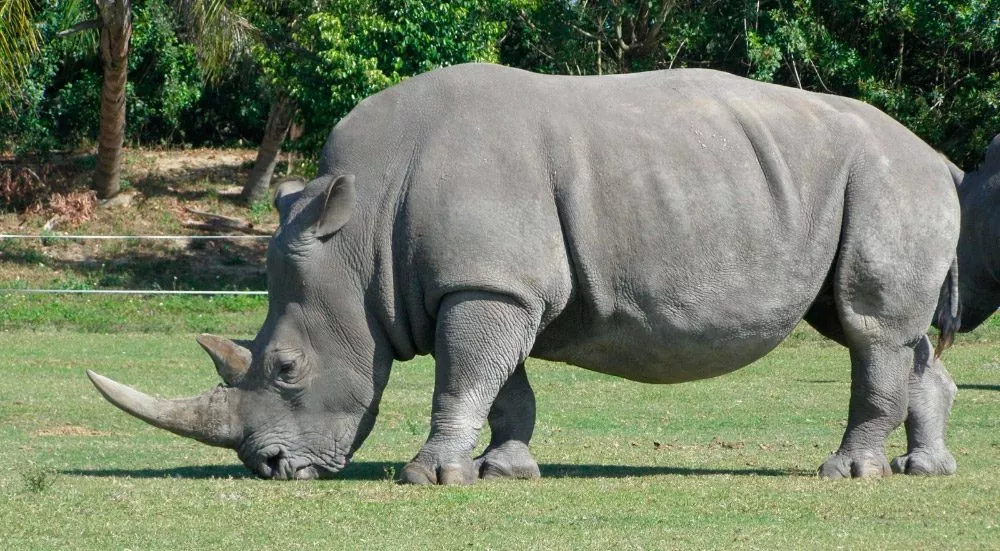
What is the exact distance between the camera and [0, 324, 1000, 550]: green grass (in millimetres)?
7551

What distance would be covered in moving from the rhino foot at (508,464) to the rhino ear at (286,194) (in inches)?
78.8

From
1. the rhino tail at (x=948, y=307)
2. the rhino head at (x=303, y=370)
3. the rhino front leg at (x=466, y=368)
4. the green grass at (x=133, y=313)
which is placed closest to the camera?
the rhino front leg at (x=466, y=368)

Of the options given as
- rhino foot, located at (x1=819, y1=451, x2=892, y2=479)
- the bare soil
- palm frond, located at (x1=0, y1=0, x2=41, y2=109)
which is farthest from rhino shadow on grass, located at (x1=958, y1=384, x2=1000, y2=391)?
palm frond, located at (x1=0, y1=0, x2=41, y2=109)

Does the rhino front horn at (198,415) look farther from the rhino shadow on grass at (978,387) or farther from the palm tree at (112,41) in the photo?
the palm tree at (112,41)

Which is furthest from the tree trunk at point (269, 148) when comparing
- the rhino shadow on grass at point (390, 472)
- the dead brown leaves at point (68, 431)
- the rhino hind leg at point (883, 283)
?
the rhino hind leg at point (883, 283)

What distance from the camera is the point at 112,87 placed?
28703 millimetres

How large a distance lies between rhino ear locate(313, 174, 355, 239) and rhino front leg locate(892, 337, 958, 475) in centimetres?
404

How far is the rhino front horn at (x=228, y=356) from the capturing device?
980cm

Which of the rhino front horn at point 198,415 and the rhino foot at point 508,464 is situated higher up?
the rhino front horn at point 198,415

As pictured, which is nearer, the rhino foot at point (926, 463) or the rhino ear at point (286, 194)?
the rhino ear at point (286, 194)

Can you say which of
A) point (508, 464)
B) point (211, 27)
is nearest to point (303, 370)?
point (508, 464)

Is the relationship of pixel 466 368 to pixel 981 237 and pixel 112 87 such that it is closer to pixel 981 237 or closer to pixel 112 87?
pixel 981 237

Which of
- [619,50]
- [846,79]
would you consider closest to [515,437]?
[846,79]

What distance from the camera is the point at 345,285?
9.62 metres
